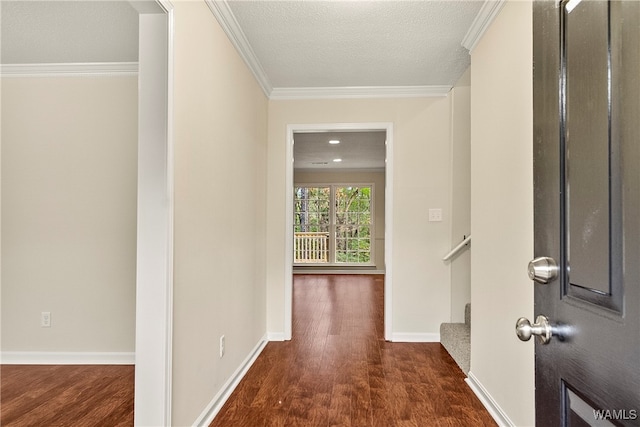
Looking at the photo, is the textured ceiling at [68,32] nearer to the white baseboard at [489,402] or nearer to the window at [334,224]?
the white baseboard at [489,402]

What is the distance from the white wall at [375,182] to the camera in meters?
8.47

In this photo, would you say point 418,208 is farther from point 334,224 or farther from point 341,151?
point 334,224

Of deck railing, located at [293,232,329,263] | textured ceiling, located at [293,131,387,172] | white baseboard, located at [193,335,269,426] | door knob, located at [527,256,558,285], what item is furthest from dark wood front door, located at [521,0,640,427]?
deck railing, located at [293,232,329,263]

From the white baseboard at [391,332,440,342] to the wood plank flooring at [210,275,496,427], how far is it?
3.0 inches

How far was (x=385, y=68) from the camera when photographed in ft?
9.62

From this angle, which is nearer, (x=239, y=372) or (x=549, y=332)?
(x=549, y=332)

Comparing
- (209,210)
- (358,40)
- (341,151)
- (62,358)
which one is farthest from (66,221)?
(341,151)

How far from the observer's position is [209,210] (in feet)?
6.45

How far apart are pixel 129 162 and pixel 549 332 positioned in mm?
2949

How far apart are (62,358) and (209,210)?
200cm

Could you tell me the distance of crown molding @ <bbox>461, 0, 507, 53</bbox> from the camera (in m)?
1.99

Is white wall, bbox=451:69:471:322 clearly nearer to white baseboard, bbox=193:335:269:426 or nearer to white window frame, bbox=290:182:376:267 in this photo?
white baseboard, bbox=193:335:269:426

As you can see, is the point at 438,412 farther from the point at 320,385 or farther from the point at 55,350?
the point at 55,350

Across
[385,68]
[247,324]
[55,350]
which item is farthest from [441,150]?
[55,350]
